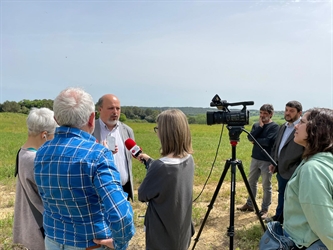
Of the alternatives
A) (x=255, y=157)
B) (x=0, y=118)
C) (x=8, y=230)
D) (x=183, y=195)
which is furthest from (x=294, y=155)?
(x=0, y=118)

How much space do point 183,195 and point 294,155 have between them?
8.04 feet

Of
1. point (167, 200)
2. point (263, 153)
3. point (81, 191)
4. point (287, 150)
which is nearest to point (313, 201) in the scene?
point (167, 200)

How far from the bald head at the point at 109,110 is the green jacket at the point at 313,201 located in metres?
2.59

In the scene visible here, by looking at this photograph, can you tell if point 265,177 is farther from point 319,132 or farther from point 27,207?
point 27,207

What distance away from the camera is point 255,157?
5062 mm

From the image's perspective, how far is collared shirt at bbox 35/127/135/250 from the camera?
149 centimetres

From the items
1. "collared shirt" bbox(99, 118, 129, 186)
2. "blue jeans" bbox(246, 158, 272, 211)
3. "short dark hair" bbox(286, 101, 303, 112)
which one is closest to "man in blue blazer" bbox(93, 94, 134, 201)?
"collared shirt" bbox(99, 118, 129, 186)

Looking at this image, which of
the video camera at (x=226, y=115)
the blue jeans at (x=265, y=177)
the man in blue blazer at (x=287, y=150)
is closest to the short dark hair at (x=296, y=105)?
the man in blue blazer at (x=287, y=150)

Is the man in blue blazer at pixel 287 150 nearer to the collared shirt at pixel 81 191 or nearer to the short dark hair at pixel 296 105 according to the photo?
the short dark hair at pixel 296 105

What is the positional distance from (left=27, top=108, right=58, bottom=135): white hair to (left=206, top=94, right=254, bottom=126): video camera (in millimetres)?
1585

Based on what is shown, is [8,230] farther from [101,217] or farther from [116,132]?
[101,217]

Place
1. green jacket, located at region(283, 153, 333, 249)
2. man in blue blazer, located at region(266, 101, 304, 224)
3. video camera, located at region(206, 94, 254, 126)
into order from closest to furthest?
green jacket, located at region(283, 153, 333, 249) < video camera, located at region(206, 94, 254, 126) < man in blue blazer, located at region(266, 101, 304, 224)

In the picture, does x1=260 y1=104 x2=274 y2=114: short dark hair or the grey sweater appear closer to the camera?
the grey sweater

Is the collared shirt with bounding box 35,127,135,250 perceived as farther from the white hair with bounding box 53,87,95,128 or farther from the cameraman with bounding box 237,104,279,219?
the cameraman with bounding box 237,104,279,219
